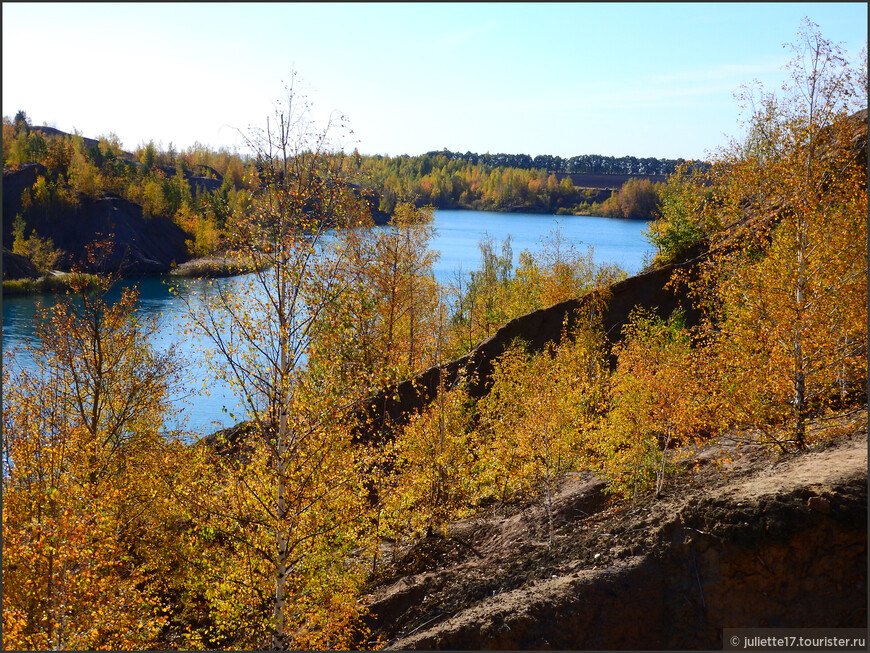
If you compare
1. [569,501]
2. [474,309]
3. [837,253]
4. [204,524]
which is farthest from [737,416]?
[474,309]

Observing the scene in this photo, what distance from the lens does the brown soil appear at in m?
10.0

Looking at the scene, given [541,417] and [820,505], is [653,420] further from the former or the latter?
[820,505]

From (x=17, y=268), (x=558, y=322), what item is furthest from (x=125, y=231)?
(x=558, y=322)

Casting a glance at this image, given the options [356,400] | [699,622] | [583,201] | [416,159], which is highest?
[416,159]

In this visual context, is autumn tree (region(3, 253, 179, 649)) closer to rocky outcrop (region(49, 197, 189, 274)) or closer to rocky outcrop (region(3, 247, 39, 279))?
rocky outcrop (region(3, 247, 39, 279))

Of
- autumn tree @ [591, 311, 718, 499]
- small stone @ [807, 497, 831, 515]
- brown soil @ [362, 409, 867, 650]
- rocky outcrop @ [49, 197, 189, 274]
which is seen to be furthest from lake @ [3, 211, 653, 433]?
rocky outcrop @ [49, 197, 189, 274]

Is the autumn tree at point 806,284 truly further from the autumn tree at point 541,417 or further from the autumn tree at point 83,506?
the autumn tree at point 83,506

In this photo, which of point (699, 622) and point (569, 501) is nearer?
point (699, 622)

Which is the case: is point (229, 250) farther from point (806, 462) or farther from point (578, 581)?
point (806, 462)

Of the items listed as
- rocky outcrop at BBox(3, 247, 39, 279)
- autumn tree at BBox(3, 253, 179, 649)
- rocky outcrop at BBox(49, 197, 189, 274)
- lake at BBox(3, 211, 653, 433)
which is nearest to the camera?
autumn tree at BBox(3, 253, 179, 649)

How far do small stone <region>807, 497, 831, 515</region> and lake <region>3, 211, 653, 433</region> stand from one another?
962 cm

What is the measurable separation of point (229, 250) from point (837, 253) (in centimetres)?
1335

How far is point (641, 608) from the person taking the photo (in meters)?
10.6

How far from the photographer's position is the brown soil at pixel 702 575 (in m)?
10.0
